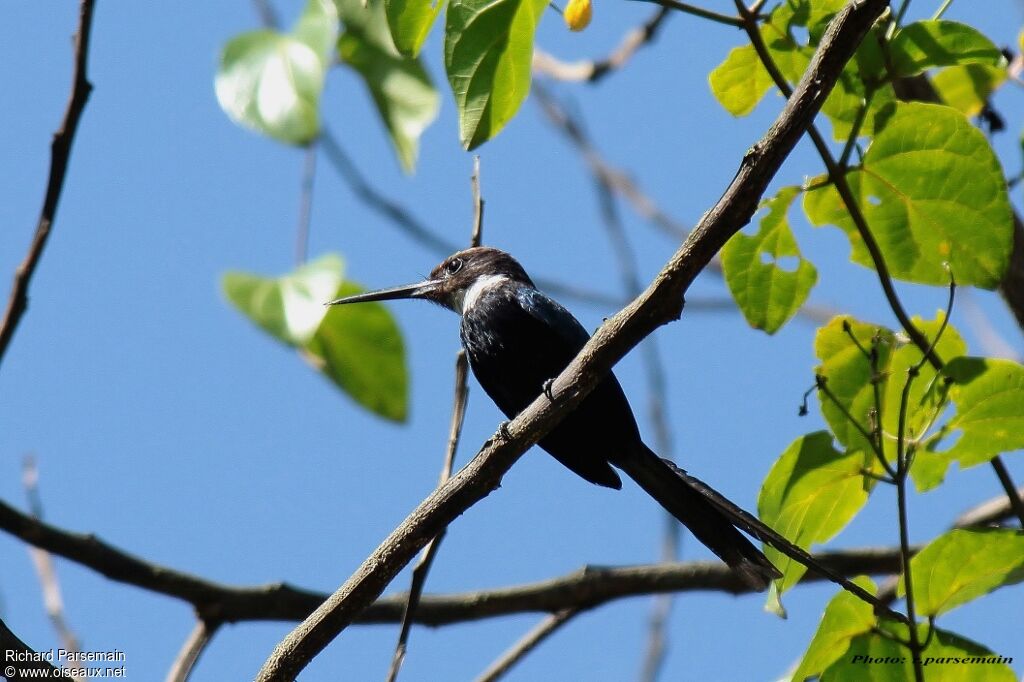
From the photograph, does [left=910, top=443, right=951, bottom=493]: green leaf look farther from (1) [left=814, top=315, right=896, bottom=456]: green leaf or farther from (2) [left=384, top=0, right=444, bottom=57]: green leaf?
(2) [left=384, top=0, right=444, bottom=57]: green leaf

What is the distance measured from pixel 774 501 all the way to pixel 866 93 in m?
0.93

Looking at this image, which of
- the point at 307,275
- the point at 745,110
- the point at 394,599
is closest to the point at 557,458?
the point at 394,599

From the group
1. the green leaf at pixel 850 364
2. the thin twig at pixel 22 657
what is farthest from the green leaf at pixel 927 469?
the thin twig at pixel 22 657

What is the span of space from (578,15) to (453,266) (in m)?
2.49

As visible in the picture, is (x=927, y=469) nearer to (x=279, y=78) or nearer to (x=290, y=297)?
(x=290, y=297)

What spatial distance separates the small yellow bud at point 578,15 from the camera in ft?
8.54

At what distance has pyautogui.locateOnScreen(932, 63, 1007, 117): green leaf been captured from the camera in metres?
3.57

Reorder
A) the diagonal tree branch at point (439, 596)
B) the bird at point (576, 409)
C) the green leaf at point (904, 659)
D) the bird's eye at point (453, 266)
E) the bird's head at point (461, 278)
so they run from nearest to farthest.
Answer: the green leaf at point (904, 659) < the bird at point (576, 409) < the diagonal tree branch at point (439, 596) < the bird's head at point (461, 278) < the bird's eye at point (453, 266)

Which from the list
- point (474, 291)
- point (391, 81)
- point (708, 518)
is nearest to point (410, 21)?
point (391, 81)

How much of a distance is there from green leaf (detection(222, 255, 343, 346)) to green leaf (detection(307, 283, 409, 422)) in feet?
1.13

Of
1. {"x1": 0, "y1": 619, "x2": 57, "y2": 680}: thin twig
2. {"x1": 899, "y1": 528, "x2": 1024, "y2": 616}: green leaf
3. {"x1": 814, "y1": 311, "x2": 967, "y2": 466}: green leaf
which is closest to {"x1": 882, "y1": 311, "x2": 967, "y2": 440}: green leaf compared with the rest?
{"x1": 814, "y1": 311, "x2": 967, "y2": 466}: green leaf

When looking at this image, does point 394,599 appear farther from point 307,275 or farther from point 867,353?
point 867,353

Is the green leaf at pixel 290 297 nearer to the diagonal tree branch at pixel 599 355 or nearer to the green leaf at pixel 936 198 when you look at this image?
the diagonal tree branch at pixel 599 355

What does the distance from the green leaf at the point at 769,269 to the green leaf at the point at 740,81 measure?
0.27 meters
